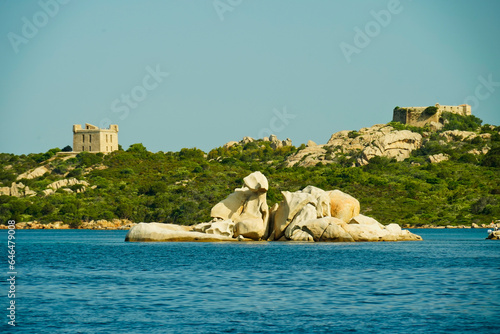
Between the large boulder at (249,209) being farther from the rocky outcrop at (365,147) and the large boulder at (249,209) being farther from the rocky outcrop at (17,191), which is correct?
the rocky outcrop at (365,147)

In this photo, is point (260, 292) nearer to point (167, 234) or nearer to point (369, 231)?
point (369, 231)

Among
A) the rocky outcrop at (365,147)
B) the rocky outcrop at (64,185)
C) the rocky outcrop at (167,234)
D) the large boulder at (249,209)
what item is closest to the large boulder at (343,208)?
the large boulder at (249,209)

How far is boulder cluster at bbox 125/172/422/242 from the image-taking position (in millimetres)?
56312

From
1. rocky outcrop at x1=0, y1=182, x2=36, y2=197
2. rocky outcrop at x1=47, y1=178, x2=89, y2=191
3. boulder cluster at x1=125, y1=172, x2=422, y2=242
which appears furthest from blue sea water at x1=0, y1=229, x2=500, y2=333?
rocky outcrop at x1=0, y1=182, x2=36, y2=197

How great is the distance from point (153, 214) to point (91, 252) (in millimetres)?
56298

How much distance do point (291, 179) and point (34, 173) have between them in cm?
5048

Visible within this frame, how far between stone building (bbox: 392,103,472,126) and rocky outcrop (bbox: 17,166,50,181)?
83533 millimetres

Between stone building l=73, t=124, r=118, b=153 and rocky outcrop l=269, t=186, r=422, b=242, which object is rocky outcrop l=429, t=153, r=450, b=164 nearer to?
stone building l=73, t=124, r=118, b=153

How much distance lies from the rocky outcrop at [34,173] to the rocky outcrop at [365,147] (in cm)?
4975

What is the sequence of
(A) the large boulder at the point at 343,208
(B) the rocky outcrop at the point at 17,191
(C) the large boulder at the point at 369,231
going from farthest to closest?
(B) the rocky outcrop at the point at 17,191, (A) the large boulder at the point at 343,208, (C) the large boulder at the point at 369,231

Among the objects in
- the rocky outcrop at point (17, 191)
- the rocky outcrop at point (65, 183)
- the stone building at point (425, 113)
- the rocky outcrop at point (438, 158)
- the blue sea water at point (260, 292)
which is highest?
the stone building at point (425, 113)

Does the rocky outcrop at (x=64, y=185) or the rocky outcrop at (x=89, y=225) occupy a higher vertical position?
the rocky outcrop at (x=64, y=185)

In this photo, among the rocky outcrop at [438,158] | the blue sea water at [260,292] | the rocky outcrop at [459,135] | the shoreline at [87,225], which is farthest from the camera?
the rocky outcrop at [459,135]

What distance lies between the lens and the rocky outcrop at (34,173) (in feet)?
448
